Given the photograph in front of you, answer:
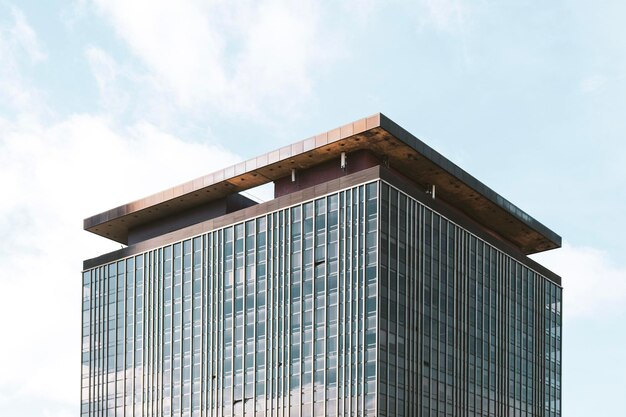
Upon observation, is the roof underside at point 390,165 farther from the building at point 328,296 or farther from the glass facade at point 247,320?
the glass facade at point 247,320

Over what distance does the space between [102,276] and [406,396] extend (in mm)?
41915

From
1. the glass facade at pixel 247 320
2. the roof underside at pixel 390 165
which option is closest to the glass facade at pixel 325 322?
the glass facade at pixel 247 320

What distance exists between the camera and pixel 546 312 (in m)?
117

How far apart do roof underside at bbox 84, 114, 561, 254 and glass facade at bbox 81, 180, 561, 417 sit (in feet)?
16.4

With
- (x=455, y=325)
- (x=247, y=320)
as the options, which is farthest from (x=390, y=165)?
(x=247, y=320)

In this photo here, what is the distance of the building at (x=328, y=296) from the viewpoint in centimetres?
8906

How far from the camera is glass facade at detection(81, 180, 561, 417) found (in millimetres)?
88438

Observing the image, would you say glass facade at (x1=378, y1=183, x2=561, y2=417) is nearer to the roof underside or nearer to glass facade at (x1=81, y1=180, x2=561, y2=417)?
glass facade at (x1=81, y1=180, x2=561, y2=417)

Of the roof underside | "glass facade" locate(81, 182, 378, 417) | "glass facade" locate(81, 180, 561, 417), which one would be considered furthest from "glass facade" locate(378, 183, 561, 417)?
the roof underside

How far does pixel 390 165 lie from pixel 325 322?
1734 centimetres

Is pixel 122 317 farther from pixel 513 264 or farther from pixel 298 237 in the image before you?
pixel 513 264

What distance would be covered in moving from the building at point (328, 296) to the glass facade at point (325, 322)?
6.9 inches

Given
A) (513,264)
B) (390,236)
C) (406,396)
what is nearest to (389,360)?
(406,396)

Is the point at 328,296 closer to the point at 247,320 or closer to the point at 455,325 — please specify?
the point at 247,320
